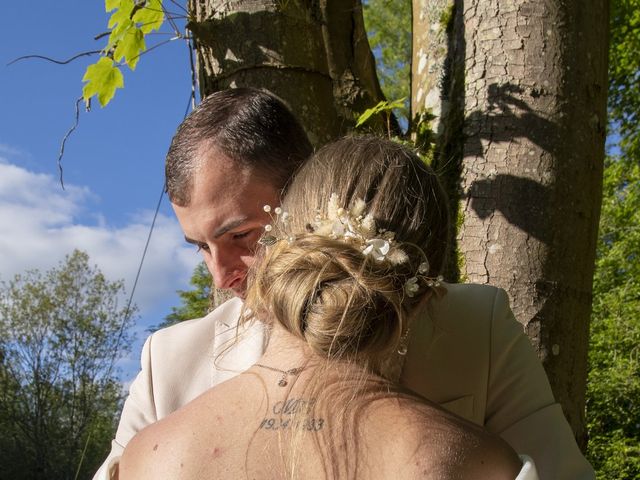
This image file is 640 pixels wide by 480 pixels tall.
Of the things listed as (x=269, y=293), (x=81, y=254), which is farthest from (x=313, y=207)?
(x=81, y=254)

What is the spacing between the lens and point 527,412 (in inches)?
89.0

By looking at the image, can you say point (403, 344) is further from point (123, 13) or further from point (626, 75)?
point (626, 75)

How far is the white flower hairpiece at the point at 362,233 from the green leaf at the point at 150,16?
2069 mm

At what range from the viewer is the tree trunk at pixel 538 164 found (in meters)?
2.88

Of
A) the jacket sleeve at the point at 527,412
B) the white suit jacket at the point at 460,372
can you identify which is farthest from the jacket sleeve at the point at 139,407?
the jacket sleeve at the point at 527,412

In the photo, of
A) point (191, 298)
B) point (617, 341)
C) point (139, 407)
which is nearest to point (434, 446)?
point (139, 407)

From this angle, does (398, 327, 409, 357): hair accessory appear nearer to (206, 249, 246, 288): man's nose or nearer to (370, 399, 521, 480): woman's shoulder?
(370, 399, 521, 480): woman's shoulder

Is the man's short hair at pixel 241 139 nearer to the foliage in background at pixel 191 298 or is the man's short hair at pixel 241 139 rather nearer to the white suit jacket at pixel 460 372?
the white suit jacket at pixel 460 372

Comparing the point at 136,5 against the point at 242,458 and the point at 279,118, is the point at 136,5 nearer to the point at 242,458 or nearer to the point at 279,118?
the point at 279,118

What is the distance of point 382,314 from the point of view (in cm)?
174

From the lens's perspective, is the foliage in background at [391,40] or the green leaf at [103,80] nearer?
the green leaf at [103,80]

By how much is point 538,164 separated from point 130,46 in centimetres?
176

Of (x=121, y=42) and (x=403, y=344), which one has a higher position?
(x=121, y=42)

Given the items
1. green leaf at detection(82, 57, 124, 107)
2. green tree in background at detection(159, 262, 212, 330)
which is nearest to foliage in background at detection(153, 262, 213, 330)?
green tree in background at detection(159, 262, 212, 330)
